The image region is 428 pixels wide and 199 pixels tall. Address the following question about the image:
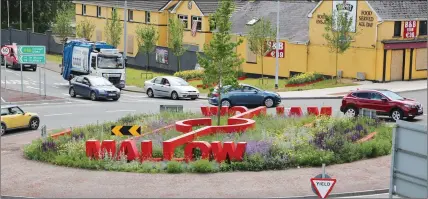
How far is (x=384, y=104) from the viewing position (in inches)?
1593

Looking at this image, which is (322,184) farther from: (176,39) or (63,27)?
(63,27)

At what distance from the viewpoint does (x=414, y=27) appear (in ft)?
188

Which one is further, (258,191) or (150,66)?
(150,66)

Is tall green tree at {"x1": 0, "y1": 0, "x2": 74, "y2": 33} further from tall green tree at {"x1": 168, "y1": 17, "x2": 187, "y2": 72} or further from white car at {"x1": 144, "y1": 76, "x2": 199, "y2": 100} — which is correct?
white car at {"x1": 144, "y1": 76, "x2": 199, "y2": 100}

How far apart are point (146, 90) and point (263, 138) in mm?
25281

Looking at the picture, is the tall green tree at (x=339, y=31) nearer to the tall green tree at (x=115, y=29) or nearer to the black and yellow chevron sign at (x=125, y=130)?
the tall green tree at (x=115, y=29)

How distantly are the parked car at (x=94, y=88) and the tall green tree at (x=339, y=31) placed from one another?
1423 centimetres

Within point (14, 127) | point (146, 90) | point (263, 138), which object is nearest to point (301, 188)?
point (263, 138)

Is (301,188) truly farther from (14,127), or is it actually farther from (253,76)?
(253,76)

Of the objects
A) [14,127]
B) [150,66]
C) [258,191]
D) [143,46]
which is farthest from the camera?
[150,66]

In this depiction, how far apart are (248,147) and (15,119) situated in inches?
534

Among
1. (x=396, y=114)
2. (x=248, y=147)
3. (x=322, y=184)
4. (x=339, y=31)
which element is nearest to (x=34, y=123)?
(x=248, y=147)

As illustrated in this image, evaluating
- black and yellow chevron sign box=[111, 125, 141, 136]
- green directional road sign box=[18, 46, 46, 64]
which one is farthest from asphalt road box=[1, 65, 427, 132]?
black and yellow chevron sign box=[111, 125, 141, 136]

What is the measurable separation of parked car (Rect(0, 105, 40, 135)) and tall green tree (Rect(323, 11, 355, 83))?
23.1 metres
